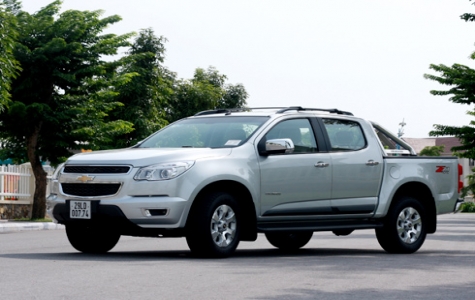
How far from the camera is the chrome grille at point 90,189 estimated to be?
12070 millimetres

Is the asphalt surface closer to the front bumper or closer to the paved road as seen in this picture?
the paved road

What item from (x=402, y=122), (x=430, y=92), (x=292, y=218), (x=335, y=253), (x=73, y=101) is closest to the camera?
(x=292, y=218)

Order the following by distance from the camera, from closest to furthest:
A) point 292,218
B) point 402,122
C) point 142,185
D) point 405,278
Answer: point 405,278
point 142,185
point 292,218
point 402,122

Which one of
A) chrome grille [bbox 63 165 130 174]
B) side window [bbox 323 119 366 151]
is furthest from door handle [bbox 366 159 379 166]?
chrome grille [bbox 63 165 130 174]

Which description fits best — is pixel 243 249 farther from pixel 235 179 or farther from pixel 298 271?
pixel 298 271

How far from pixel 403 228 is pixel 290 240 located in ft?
6.02

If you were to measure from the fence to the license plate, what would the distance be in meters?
19.6

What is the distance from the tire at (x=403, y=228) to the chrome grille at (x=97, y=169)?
13.1 feet

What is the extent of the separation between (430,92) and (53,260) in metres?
32.5

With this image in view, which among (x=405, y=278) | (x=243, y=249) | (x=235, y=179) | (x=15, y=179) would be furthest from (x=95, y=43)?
(x=405, y=278)

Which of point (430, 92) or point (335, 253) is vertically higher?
point (430, 92)

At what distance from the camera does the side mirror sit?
12773mm

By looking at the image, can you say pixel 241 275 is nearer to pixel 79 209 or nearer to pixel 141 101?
pixel 79 209

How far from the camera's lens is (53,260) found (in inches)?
470
